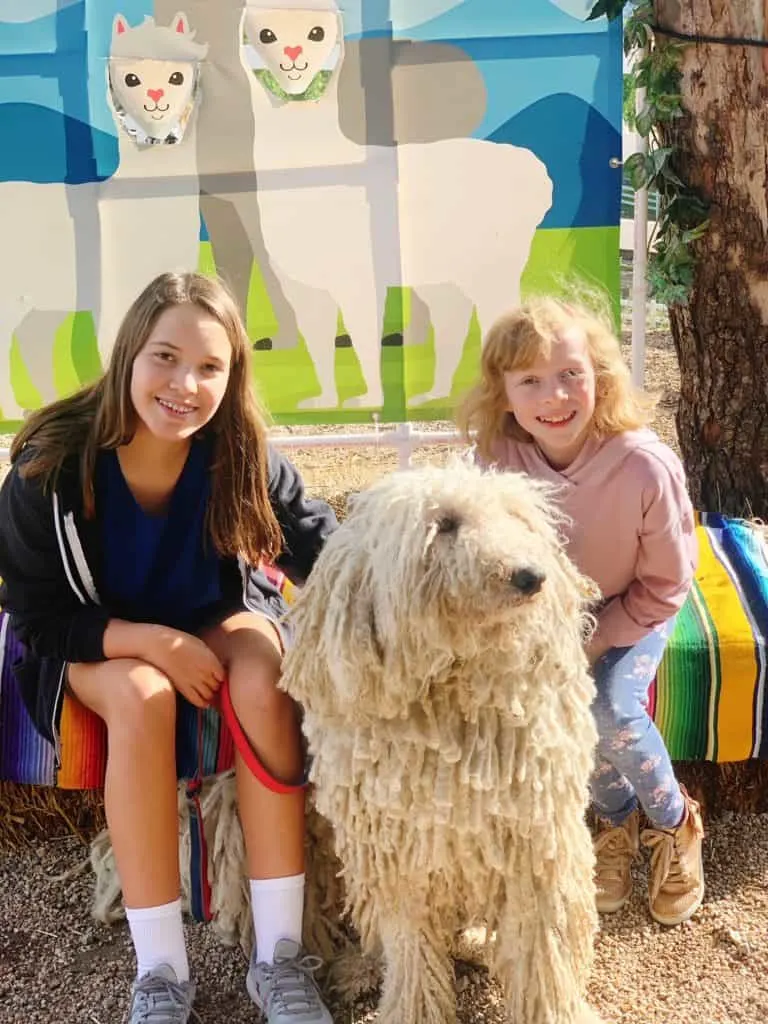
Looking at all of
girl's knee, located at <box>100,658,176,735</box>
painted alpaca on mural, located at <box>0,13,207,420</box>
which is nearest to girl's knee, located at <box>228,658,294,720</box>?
girl's knee, located at <box>100,658,176,735</box>

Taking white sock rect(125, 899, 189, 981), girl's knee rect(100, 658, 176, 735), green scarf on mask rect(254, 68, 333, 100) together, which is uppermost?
green scarf on mask rect(254, 68, 333, 100)

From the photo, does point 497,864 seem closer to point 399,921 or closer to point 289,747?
point 399,921

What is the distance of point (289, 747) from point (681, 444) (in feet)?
5.92

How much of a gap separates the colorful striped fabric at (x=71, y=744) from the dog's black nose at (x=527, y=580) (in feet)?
2.77

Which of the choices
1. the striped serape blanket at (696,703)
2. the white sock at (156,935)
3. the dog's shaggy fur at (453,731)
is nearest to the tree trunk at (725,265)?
the striped serape blanket at (696,703)

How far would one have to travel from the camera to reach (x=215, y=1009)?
2.06m

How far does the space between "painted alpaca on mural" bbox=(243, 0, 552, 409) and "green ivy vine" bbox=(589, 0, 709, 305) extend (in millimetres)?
449

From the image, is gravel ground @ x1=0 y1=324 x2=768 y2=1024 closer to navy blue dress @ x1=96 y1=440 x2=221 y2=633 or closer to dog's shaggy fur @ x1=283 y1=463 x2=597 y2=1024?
dog's shaggy fur @ x1=283 y1=463 x2=597 y2=1024

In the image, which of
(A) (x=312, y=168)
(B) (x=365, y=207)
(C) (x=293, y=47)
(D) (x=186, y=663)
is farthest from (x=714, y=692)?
(C) (x=293, y=47)

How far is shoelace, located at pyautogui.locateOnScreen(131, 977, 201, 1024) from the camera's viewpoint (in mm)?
1897

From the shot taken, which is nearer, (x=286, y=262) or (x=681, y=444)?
(x=681, y=444)

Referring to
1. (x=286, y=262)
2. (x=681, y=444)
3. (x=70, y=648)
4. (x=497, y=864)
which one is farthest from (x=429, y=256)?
(x=497, y=864)

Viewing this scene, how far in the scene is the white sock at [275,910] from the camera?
6.54 feet

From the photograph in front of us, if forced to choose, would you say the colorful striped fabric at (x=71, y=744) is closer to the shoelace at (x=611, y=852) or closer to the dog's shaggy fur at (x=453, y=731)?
the dog's shaggy fur at (x=453, y=731)
